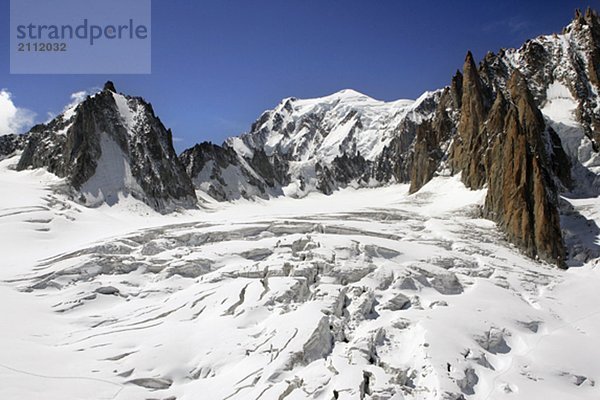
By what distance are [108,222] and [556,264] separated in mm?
51451

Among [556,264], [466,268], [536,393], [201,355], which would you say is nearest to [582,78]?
[556,264]

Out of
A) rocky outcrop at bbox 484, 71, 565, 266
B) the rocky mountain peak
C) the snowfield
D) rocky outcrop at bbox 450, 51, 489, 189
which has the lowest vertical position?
the snowfield

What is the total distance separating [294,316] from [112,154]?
63473 millimetres

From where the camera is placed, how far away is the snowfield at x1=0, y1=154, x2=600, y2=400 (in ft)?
64.5

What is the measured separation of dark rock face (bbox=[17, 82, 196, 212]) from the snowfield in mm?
28208

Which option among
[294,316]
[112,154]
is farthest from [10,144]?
[294,316]

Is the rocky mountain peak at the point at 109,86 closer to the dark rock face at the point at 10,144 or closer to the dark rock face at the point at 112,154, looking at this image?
the dark rock face at the point at 112,154

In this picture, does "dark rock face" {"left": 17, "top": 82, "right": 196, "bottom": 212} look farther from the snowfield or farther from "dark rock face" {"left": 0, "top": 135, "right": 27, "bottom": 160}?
"dark rock face" {"left": 0, "top": 135, "right": 27, "bottom": 160}

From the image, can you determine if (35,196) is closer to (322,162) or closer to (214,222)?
(214,222)

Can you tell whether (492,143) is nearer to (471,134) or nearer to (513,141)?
(513,141)

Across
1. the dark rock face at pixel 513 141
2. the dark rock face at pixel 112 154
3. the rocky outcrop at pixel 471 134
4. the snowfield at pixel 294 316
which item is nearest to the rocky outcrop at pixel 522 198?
the dark rock face at pixel 513 141

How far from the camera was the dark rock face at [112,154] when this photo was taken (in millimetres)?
71250

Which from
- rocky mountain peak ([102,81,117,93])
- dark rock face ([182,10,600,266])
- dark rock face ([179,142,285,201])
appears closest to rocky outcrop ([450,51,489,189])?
dark rock face ([182,10,600,266])

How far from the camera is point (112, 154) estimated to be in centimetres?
7662
